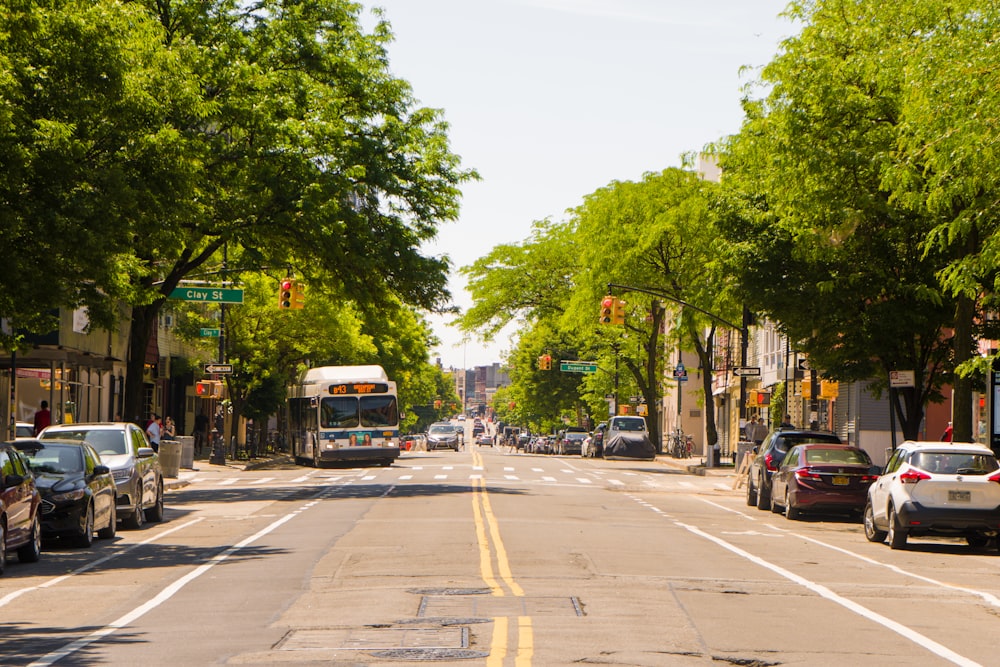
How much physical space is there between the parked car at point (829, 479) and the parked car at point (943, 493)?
5.35 meters

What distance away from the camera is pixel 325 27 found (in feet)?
121

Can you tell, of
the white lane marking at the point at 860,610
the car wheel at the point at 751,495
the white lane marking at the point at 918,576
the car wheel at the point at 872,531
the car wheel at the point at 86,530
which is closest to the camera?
the white lane marking at the point at 860,610

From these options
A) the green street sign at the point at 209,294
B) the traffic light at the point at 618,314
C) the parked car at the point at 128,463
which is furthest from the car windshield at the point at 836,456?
the traffic light at the point at 618,314

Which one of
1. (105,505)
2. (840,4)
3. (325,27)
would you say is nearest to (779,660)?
(105,505)

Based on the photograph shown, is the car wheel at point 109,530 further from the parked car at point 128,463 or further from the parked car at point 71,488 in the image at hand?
the parked car at point 128,463

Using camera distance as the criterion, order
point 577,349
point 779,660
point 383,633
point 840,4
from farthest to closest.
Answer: point 577,349
point 840,4
point 383,633
point 779,660

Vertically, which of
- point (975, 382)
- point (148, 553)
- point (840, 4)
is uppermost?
point (840, 4)

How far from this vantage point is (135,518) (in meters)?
24.7

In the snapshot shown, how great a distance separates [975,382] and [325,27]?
1747cm

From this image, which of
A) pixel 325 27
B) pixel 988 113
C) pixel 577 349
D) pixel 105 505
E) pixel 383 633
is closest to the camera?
pixel 383 633

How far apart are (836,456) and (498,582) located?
48.9 feet

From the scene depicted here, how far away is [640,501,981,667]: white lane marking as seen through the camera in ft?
37.0

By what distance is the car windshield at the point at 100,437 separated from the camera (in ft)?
82.4

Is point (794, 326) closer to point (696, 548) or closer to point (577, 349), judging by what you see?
point (696, 548)
